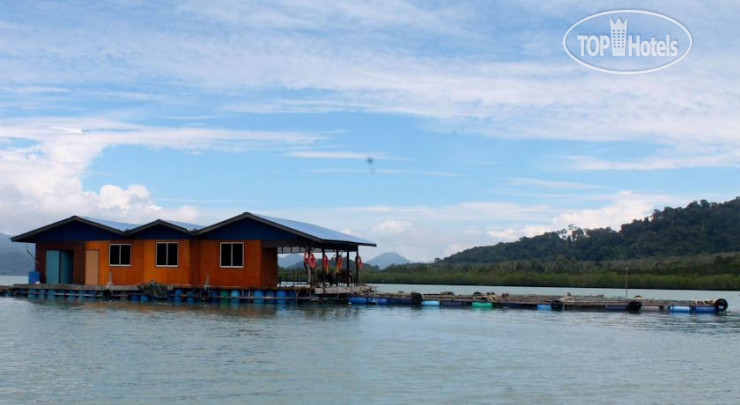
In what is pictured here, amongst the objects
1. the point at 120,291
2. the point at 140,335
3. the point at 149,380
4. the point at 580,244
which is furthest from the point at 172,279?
the point at 580,244

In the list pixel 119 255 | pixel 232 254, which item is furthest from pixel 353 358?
pixel 119 255

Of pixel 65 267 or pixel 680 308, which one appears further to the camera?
pixel 65 267

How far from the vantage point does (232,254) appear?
153ft

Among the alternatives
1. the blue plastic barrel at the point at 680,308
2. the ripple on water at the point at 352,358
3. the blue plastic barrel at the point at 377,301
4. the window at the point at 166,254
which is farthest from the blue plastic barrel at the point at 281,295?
the blue plastic barrel at the point at 680,308

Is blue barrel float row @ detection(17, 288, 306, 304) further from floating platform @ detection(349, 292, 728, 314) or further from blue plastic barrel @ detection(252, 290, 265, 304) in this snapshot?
floating platform @ detection(349, 292, 728, 314)

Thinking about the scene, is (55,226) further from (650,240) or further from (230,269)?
(650,240)

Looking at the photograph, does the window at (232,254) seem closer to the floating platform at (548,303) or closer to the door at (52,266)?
the floating platform at (548,303)

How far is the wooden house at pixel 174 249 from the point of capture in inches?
1805

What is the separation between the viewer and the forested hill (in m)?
122

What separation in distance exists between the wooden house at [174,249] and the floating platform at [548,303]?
14.3 ft

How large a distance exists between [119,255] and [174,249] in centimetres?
408

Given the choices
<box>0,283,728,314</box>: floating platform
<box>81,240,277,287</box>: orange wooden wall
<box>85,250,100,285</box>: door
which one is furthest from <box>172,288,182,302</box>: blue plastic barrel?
<box>85,250,100,285</box>: door

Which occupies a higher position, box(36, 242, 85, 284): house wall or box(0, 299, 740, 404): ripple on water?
box(36, 242, 85, 284): house wall

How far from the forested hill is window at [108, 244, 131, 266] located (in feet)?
303
